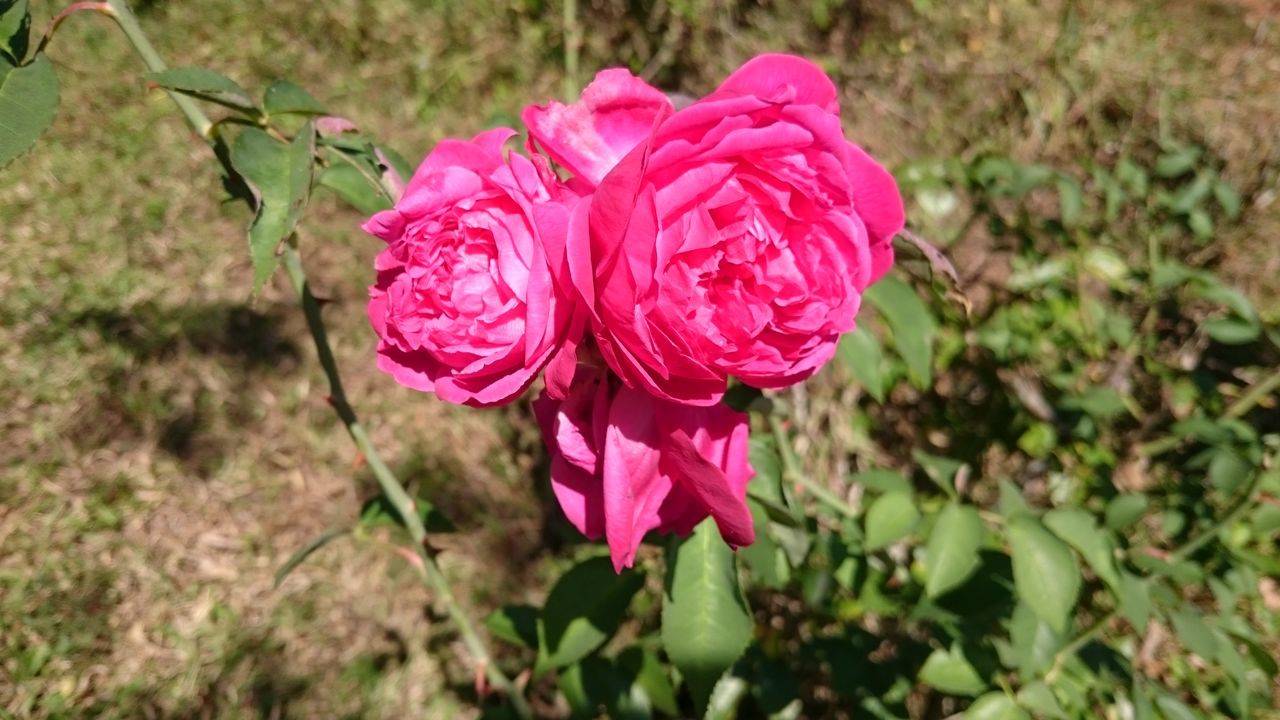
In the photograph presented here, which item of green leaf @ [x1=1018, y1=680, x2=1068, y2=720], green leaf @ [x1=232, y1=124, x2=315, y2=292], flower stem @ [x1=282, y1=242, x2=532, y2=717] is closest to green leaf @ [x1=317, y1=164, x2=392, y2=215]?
flower stem @ [x1=282, y1=242, x2=532, y2=717]

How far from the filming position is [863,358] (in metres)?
1.39

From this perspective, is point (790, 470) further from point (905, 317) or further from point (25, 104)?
point (25, 104)

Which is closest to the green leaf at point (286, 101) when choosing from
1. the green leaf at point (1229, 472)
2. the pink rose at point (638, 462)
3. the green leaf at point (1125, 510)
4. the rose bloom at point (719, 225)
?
the rose bloom at point (719, 225)

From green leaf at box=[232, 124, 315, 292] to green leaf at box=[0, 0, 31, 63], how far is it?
22 cm

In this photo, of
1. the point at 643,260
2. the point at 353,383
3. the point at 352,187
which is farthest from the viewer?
the point at 353,383

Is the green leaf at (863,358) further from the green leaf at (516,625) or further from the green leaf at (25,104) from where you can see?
the green leaf at (25,104)

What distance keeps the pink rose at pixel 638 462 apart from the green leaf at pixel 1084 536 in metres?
0.72

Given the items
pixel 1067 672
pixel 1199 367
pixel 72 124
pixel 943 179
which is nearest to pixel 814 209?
pixel 1067 672

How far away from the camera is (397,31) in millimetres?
3227

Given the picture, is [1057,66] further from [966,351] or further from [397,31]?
[397,31]

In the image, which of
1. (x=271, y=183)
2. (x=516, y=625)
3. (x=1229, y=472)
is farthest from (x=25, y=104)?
(x=1229, y=472)

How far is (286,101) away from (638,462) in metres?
0.53

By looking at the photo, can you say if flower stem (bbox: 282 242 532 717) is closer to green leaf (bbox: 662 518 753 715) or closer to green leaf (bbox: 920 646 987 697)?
green leaf (bbox: 662 518 753 715)

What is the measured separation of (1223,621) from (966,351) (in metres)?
1.02
